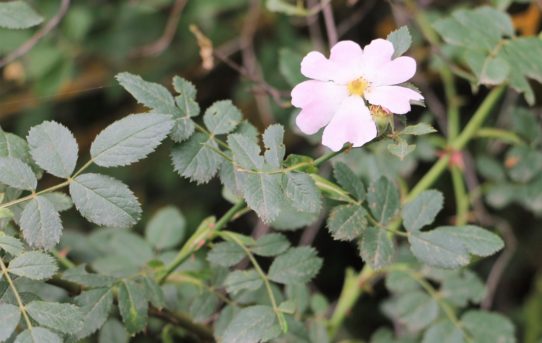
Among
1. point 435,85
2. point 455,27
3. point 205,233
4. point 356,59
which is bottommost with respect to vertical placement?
point 435,85

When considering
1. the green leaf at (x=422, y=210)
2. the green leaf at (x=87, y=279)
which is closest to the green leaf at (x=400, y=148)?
the green leaf at (x=422, y=210)

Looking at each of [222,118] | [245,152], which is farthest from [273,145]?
[222,118]

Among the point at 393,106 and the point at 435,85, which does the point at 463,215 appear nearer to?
the point at 393,106

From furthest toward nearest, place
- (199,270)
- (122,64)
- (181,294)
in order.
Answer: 1. (122,64)
2. (181,294)
3. (199,270)

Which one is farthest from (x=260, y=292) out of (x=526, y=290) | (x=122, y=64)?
(x=526, y=290)

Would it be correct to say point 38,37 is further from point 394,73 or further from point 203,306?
point 394,73

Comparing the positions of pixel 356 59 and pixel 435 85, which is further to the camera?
pixel 435 85

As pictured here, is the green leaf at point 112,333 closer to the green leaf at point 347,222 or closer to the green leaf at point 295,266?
the green leaf at point 295,266

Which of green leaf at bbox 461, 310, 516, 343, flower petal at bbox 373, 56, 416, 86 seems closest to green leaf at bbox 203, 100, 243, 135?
flower petal at bbox 373, 56, 416, 86
